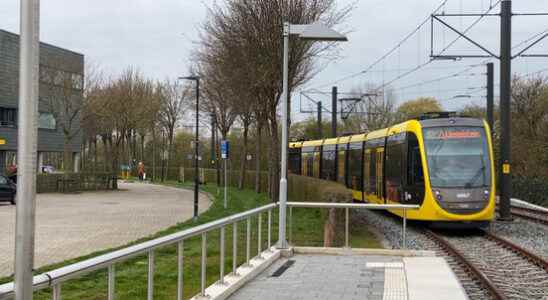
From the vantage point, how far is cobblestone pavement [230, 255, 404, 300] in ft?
25.1

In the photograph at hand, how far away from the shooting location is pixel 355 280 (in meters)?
8.66

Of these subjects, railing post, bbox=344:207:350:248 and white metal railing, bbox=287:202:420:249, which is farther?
railing post, bbox=344:207:350:248

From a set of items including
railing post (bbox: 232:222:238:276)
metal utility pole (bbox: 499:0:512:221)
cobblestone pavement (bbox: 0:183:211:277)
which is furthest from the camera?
metal utility pole (bbox: 499:0:512:221)

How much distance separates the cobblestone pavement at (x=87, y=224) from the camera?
13.1m

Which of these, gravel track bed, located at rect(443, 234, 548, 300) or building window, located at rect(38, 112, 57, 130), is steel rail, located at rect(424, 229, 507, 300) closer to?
gravel track bed, located at rect(443, 234, 548, 300)

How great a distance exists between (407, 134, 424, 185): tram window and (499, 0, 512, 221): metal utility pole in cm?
401

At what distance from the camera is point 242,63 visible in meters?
24.0

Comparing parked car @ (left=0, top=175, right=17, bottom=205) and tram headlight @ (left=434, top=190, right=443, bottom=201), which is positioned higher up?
tram headlight @ (left=434, top=190, right=443, bottom=201)

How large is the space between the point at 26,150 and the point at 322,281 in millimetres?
5941

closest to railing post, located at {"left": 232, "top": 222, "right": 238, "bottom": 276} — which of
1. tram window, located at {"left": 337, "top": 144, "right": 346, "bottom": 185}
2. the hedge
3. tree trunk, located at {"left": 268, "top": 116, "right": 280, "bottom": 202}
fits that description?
tree trunk, located at {"left": 268, "top": 116, "right": 280, "bottom": 202}

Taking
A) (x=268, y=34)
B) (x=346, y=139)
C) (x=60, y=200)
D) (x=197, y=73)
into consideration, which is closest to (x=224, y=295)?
(x=268, y=34)

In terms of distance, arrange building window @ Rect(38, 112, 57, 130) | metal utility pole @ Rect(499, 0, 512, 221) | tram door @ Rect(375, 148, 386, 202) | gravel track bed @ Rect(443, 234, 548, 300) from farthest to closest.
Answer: building window @ Rect(38, 112, 57, 130), tram door @ Rect(375, 148, 386, 202), metal utility pole @ Rect(499, 0, 512, 221), gravel track bed @ Rect(443, 234, 548, 300)

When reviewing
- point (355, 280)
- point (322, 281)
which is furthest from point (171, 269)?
point (355, 280)

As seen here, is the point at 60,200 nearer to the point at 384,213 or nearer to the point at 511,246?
the point at 384,213
